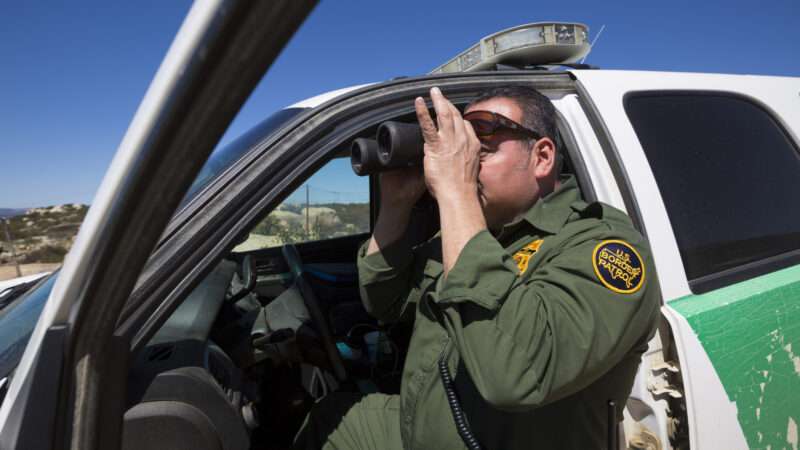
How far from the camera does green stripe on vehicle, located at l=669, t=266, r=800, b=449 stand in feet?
4.50

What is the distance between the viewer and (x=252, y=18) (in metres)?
0.49

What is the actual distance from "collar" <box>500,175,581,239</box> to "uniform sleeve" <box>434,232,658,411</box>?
0.23 m

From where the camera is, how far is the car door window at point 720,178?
1538 millimetres

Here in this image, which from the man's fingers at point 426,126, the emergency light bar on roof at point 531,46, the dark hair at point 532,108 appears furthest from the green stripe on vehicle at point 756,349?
the emergency light bar on roof at point 531,46

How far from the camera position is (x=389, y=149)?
4.10 feet

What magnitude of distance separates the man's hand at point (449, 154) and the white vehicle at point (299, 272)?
22 centimetres

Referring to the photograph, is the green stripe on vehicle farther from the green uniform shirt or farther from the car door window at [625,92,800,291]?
the green uniform shirt

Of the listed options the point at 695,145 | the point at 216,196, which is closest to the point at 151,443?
the point at 216,196

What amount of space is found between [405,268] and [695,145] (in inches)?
40.2

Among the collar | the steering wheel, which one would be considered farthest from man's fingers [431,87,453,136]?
the steering wheel

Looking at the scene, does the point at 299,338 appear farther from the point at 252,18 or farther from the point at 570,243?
the point at 252,18

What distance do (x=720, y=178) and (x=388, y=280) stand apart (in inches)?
44.2

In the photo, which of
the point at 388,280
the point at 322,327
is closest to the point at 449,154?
the point at 388,280

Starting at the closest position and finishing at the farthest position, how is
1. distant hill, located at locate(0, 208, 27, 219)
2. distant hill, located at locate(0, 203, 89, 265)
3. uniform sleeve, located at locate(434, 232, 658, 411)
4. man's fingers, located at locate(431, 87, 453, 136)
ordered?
uniform sleeve, located at locate(434, 232, 658, 411) < man's fingers, located at locate(431, 87, 453, 136) < distant hill, located at locate(0, 208, 27, 219) < distant hill, located at locate(0, 203, 89, 265)
